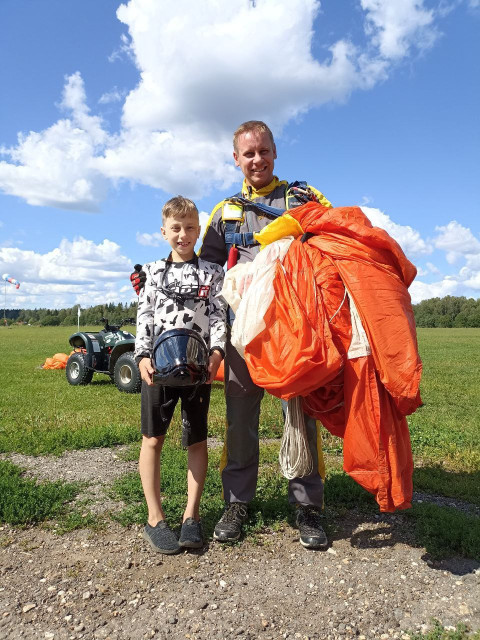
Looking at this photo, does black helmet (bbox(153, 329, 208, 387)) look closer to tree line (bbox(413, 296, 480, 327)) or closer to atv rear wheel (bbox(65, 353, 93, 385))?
atv rear wheel (bbox(65, 353, 93, 385))

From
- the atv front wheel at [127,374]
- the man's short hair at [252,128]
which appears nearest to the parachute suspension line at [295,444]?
the man's short hair at [252,128]

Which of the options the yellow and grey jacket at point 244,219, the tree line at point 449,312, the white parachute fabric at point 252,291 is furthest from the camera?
the tree line at point 449,312

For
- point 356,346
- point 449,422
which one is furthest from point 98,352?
point 356,346

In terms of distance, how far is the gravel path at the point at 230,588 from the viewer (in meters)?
2.45

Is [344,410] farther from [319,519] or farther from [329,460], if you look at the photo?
[329,460]

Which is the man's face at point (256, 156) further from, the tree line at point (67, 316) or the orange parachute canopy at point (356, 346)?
the tree line at point (67, 316)

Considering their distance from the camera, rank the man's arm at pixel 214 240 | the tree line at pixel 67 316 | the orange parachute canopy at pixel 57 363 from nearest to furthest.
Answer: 1. the man's arm at pixel 214 240
2. the orange parachute canopy at pixel 57 363
3. the tree line at pixel 67 316

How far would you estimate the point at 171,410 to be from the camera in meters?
3.25

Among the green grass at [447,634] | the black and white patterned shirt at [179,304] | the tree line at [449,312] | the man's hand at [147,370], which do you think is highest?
the tree line at [449,312]

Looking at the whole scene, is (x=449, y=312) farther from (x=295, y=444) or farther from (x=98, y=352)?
(x=295, y=444)

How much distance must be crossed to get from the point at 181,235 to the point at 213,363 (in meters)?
0.82

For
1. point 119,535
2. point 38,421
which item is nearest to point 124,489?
→ point 119,535

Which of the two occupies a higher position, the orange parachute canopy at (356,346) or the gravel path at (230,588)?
the orange parachute canopy at (356,346)

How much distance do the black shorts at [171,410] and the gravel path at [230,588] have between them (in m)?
0.71
